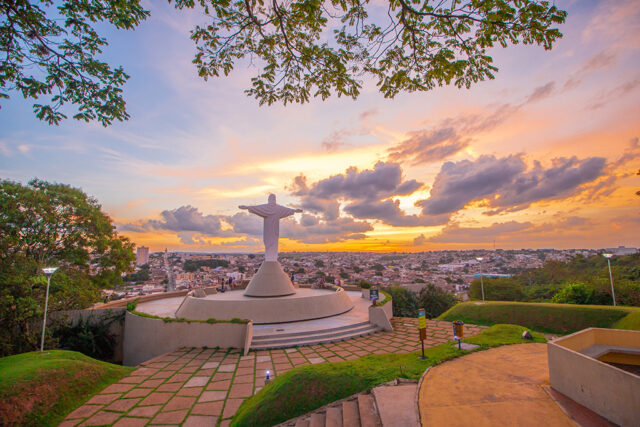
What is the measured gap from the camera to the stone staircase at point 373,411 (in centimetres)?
471

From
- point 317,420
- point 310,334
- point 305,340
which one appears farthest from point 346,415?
point 310,334

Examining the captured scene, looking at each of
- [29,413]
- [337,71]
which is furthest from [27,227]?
[337,71]

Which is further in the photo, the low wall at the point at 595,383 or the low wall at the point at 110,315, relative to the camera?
the low wall at the point at 110,315

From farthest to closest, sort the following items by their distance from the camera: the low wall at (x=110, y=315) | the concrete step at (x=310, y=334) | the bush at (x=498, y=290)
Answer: the bush at (x=498, y=290), the low wall at (x=110, y=315), the concrete step at (x=310, y=334)

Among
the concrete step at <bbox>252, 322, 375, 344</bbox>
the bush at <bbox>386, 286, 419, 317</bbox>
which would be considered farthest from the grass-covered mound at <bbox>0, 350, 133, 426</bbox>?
the bush at <bbox>386, 286, 419, 317</bbox>

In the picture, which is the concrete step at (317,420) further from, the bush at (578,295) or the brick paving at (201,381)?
the bush at (578,295)

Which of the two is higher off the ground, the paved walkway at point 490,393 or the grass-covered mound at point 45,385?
the paved walkway at point 490,393

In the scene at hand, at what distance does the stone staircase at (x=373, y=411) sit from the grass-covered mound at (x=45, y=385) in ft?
17.4

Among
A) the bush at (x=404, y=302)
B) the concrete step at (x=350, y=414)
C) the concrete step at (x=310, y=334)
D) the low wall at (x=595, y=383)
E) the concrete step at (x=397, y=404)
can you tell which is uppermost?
the low wall at (x=595, y=383)

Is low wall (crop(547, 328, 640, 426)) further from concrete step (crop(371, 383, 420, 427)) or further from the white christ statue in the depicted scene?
the white christ statue

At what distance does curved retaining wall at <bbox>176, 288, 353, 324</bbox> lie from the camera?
12750mm

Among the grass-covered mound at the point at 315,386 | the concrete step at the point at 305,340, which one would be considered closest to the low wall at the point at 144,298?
the concrete step at the point at 305,340

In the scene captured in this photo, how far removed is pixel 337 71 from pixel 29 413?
372 inches

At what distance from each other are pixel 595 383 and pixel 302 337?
8.43 m
